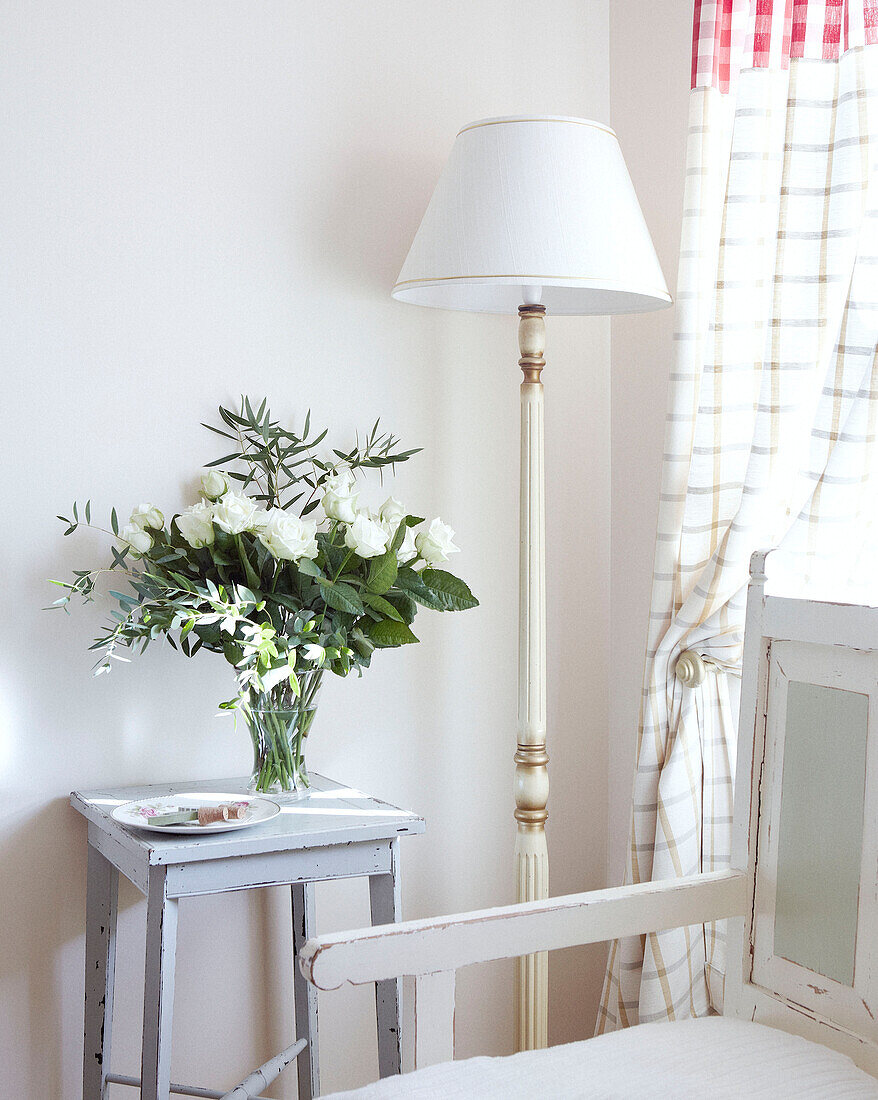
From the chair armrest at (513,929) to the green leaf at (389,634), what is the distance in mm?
426

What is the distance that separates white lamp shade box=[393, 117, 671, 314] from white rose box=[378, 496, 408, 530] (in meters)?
0.29

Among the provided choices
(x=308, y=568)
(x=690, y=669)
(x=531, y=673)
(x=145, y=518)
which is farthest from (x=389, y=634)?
(x=690, y=669)

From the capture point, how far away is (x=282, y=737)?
1.37m

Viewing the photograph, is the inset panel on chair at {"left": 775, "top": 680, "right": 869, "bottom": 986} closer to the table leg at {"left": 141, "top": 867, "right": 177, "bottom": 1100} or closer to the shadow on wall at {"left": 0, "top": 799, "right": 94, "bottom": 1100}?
the table leg at {"left": 141, "top": 867, "right": 177, "bottom": 1100}

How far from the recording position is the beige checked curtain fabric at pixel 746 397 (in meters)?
1.36

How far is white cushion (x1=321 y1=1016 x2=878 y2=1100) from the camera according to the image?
91cm

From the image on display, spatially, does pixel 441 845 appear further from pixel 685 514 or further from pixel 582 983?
pixel 685 514

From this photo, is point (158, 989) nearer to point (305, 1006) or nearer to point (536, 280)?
point (305, 1006)

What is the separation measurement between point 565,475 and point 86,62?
3.20ft

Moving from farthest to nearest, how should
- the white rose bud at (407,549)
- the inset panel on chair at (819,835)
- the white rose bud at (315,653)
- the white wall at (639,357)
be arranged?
the white wall at (639,357) < the white rose bud at (407,549) < the white rose bud at (315,653) < the inset panel on chair at (819,835)

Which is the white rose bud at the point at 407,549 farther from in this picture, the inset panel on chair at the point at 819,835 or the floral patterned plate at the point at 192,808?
the inset panel on chair at the point at 819,835

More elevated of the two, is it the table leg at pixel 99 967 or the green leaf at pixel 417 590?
the green leaf at pixel 417 590

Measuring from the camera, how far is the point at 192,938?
1.53m

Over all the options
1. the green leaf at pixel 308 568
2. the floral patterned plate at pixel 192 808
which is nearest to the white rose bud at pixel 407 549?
the green leaf at pixel 308 568
